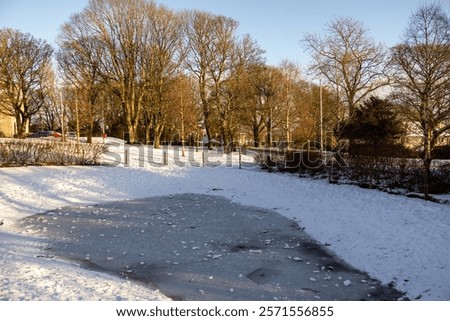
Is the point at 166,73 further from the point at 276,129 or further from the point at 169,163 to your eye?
the point at 276,129

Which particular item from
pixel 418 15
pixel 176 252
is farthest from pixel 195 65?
pixel 176 252

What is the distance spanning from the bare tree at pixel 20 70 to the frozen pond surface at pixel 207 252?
3286 centimetres

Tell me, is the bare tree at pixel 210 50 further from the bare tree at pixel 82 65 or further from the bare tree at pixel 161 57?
the bare tree at pixel 82 65

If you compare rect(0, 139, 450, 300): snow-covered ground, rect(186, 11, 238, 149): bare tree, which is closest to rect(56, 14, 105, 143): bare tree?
rect(186, 11, 238, 149): bare tree

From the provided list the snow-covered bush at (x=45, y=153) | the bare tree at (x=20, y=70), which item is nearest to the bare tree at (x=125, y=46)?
the bare tree at (x=20, y=70)

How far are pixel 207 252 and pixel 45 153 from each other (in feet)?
55.0

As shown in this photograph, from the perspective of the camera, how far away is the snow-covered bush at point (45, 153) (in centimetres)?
1950

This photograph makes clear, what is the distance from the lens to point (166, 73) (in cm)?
3753

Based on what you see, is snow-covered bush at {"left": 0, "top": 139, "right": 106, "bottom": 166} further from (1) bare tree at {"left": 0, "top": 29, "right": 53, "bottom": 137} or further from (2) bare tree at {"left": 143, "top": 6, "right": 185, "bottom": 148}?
(1) bare tree at {"left": 0, "top": 29, "right": 53, "bottom": 137}

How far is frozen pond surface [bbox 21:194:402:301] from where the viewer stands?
590 centimetres

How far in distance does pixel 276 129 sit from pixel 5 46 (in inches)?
1458

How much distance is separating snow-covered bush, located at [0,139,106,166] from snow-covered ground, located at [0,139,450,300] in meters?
1.31

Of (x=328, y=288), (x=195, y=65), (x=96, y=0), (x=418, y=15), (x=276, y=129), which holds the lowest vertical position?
(x=328, y=288)

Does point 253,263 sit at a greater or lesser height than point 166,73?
lesser
